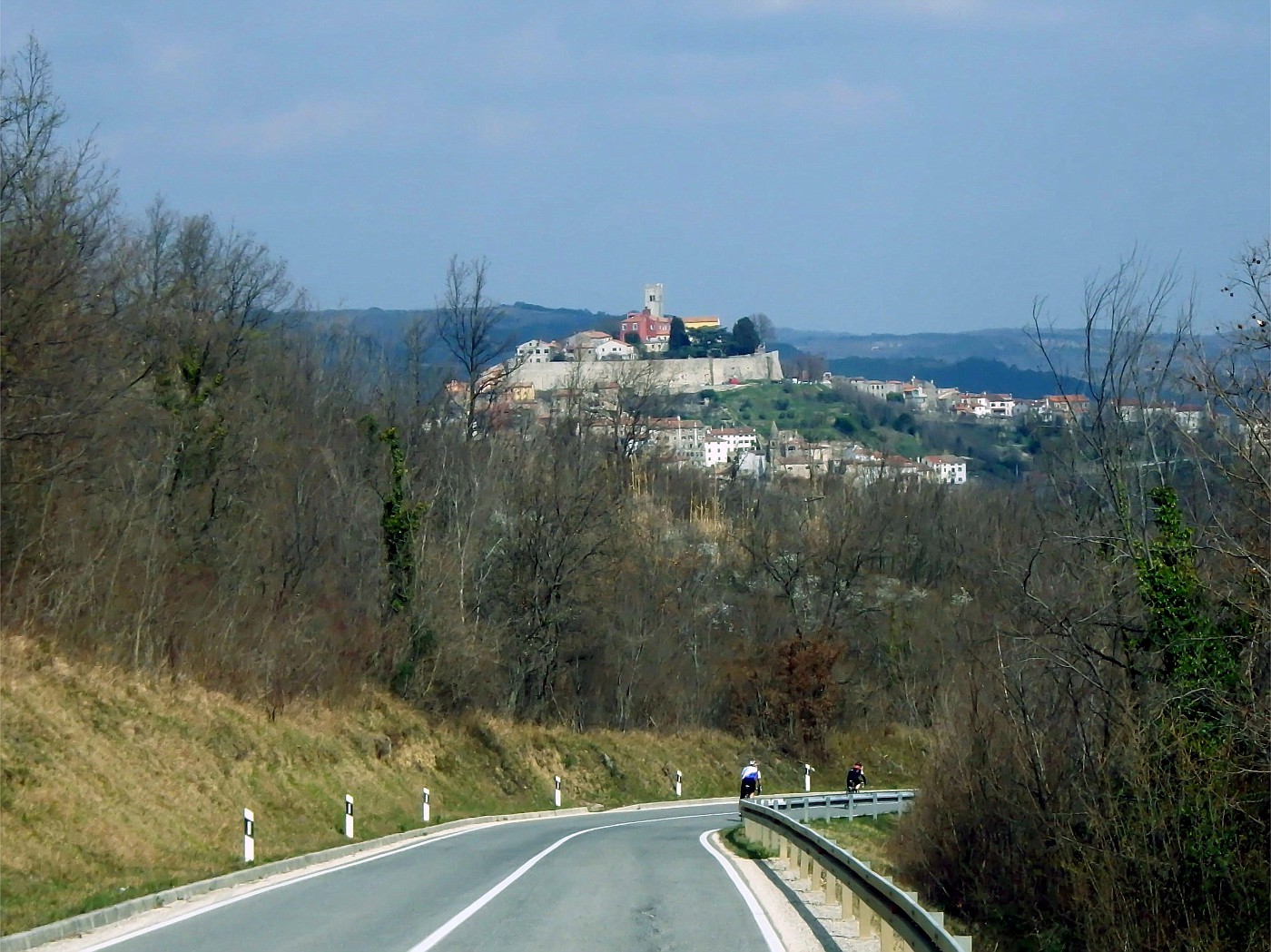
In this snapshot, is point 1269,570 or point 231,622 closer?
point 1269,570

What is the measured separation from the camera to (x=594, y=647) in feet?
187

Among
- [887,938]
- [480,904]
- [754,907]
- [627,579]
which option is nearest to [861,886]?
[887,938]

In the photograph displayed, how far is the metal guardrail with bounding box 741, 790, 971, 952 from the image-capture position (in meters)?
9.38

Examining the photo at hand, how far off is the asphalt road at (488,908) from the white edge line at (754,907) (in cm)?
3

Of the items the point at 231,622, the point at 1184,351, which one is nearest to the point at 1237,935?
the point at 1184,351

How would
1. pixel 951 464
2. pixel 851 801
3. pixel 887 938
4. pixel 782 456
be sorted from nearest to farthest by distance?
1. pixel 887 938
2. pixel 851 801
3. pixel 951 464
4. pixel 782 456

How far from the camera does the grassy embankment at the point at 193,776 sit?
1692 centimetres

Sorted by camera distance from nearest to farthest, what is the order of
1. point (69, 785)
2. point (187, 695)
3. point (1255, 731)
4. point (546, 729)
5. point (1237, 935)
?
point (1255, 731)
point (1237, 935)
point (69, 785)
point (187, 695)
point (546, 729)

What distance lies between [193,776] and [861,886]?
52.1ft

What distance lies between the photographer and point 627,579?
62094 millimetres

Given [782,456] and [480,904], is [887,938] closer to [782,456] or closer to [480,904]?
[480,904]

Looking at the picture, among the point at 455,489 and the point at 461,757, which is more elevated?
the point at 455,489

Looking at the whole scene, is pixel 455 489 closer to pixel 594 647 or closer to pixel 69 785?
pixel 594 647

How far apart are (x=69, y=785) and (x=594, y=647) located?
125 feet
